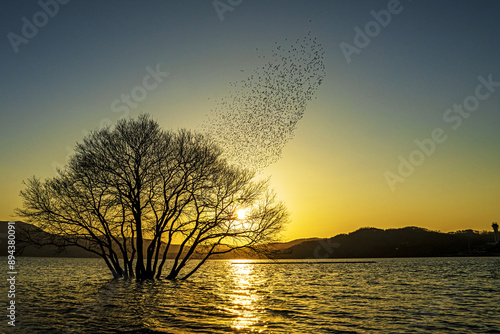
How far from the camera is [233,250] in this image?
118 feet

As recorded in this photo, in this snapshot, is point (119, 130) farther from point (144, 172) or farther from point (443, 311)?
point (443, 311)

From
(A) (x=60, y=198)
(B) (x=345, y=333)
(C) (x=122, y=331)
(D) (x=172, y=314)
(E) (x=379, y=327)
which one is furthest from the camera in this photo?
(A) (x=60, y=198)

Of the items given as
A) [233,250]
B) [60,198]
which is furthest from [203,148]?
[60,198]

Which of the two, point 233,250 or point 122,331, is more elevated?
point 233,250

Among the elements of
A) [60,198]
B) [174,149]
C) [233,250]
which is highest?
[174,149]

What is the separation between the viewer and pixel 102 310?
19.3 m

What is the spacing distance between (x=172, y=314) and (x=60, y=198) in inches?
785

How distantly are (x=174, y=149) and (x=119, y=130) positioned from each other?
5.38m

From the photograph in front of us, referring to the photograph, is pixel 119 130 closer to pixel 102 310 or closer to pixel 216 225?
pixel 216 225

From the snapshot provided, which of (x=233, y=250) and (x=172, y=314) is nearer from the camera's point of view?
(x=172, y=314)

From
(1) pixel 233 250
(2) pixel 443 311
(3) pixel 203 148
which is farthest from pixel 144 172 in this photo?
(2) pixel 443 311

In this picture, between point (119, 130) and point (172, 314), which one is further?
point (119, 130)

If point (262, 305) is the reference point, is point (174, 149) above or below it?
above

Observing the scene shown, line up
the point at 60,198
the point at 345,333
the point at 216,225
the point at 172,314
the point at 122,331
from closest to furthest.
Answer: the point at 122,331, the point at 345,333, the point at 172,314, the point at 60,198, the point at 216,225
